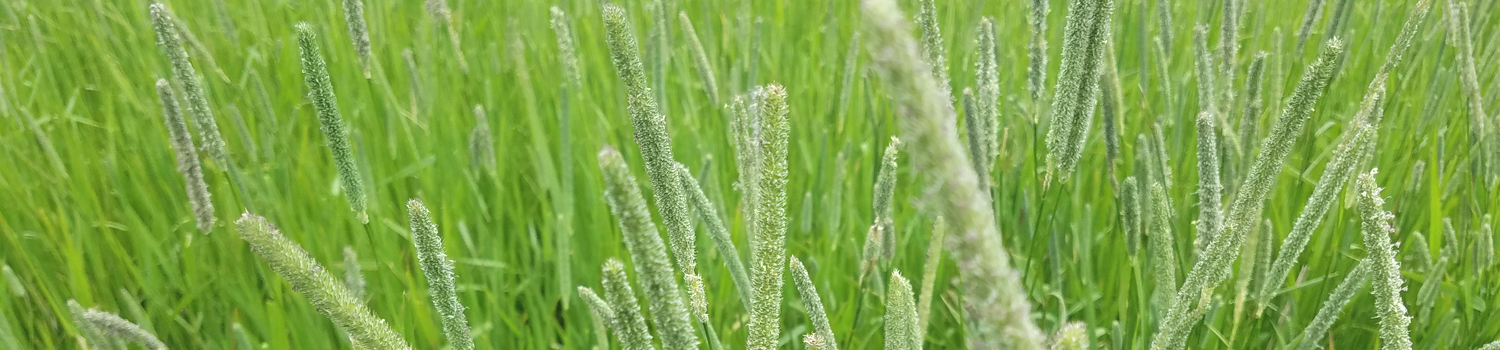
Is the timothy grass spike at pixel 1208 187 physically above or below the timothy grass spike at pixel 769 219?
above

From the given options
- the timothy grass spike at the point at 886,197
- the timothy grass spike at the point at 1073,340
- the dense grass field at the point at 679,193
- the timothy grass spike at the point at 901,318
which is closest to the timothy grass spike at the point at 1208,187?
the dense grass field at the point at 679,193

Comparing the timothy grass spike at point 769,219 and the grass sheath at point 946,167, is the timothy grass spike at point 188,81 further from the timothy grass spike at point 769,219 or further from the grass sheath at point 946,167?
the grass sheath at point 946,167

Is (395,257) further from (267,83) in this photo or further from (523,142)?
(267,83)

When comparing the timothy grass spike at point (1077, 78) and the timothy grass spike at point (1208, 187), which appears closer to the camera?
the timothy grass spike at point (1077, 78)

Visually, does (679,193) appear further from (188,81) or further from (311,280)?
(188,81)

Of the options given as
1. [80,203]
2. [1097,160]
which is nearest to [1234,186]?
[1097,160]

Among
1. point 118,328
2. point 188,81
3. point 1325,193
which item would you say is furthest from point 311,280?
point 1325,193
